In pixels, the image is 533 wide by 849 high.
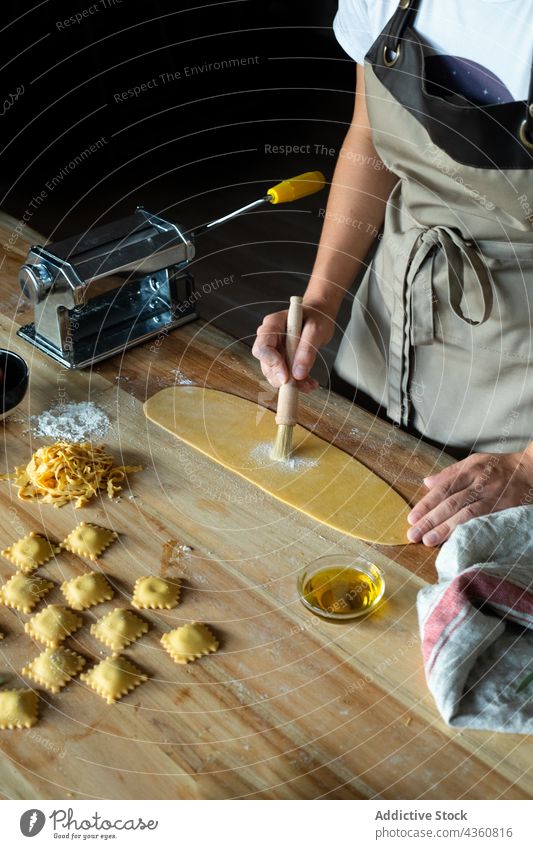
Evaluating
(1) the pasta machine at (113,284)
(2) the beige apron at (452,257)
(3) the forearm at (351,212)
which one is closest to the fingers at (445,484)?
(2) the beige apron at (452,257)

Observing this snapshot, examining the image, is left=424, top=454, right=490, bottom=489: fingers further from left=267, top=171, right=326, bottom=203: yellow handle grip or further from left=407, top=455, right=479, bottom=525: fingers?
left=267, top=171, right=326, bottom=203: yellow handle grip

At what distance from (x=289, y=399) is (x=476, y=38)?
0.53m

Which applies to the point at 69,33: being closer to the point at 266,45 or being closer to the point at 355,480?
Answer: the point at 266,45

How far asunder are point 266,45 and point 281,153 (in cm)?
70

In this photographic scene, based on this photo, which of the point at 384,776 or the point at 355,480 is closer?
the point at 384,776

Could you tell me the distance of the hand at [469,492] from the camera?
101 cm

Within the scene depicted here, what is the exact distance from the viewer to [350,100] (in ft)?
14.0

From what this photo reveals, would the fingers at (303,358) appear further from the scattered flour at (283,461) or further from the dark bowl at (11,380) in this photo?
the dark bowl at (11,380)

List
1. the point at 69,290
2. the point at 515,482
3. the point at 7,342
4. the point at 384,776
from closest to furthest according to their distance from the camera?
the point at 384,776, the point at 515,482, the point at 69,290, the point at 7,342

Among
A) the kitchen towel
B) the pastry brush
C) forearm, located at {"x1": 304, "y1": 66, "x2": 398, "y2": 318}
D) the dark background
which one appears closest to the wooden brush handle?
the pastry brush

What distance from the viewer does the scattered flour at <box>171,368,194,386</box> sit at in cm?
127

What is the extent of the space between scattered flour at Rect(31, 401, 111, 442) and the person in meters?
0.24

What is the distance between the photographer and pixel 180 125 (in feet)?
12.7

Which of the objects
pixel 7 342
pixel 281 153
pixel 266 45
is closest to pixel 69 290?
pixel 7 342
